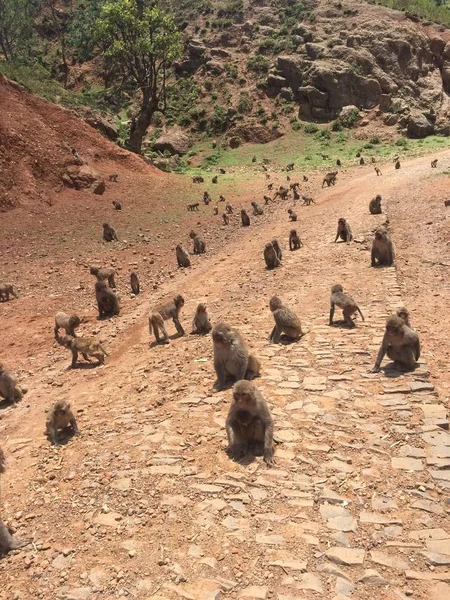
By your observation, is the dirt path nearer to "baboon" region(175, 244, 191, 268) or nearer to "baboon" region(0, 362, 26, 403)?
"baboon" region(0, 362, 26, 403)

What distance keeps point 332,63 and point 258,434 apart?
203 feet

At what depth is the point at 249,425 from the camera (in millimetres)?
7219

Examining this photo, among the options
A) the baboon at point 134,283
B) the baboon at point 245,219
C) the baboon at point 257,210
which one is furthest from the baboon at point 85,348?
the baboon at point 257,210

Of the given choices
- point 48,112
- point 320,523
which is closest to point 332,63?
point 48,112

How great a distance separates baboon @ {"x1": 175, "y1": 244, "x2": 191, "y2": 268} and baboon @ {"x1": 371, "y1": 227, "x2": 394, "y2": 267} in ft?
24.5

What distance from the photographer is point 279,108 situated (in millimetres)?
59875

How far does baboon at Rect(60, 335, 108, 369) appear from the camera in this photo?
40.8 feet

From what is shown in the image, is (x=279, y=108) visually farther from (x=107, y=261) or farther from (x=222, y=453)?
(x=222, y=453)

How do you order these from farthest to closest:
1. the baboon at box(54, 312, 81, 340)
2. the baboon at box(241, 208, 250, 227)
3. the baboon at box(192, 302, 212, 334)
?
1. the baboon at box(241, 208, 250, 227)
2. the baboon at box(54, 312, 81, 340)
3. the baboon at box(192, 302, 212, 334)

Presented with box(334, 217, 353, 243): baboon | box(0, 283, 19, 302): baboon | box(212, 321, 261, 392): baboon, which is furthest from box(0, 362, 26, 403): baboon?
box(334, 217, 353, 243): baboon

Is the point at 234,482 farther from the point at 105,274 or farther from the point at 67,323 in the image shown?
the point at 105,274

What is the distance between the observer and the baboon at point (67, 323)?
45.3 feet

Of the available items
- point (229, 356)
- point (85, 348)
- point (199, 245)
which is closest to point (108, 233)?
point (199, 245)

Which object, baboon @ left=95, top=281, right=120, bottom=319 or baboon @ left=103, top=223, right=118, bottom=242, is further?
baboon @ left=103, top=223, right=118, bottom=242
